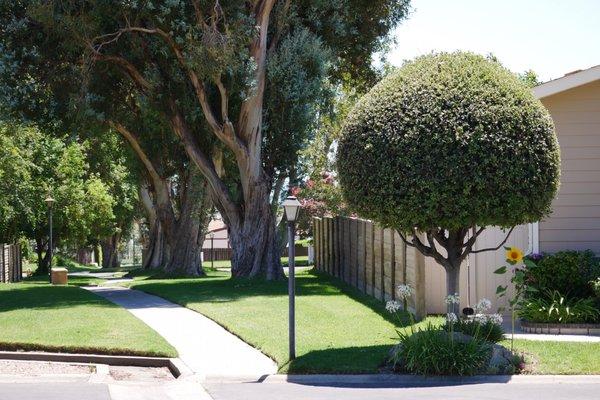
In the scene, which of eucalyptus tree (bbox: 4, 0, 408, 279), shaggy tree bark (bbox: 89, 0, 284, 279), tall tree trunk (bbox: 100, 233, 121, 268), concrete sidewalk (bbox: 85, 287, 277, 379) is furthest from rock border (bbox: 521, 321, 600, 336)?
tall tree trunk (bbox: 100, 233, 121, 268)

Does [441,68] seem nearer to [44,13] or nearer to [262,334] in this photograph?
[262,334]

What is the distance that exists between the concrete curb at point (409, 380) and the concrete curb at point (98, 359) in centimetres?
165

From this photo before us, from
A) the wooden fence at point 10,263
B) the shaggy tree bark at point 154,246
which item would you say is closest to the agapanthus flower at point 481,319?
the wooden fence at point 10,263

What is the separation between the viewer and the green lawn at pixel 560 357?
1270 centimetres

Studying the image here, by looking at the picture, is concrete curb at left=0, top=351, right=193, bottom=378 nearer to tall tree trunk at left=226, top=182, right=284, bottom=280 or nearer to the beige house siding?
the beige house siding

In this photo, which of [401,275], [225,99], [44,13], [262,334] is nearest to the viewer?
[262,334]

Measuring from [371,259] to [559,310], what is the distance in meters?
6.72

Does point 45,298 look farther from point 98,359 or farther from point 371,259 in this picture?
point 98,359

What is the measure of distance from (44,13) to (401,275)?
41.3 feet

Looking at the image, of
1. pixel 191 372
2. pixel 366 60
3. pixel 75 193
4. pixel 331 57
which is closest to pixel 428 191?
pixel 191 372

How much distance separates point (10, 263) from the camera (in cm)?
4278

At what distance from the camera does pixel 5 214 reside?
3991cm

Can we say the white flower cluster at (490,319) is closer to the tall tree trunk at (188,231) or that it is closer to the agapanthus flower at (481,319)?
the agapanthus flower at (481,319)

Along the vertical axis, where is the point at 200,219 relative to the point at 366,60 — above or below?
below
